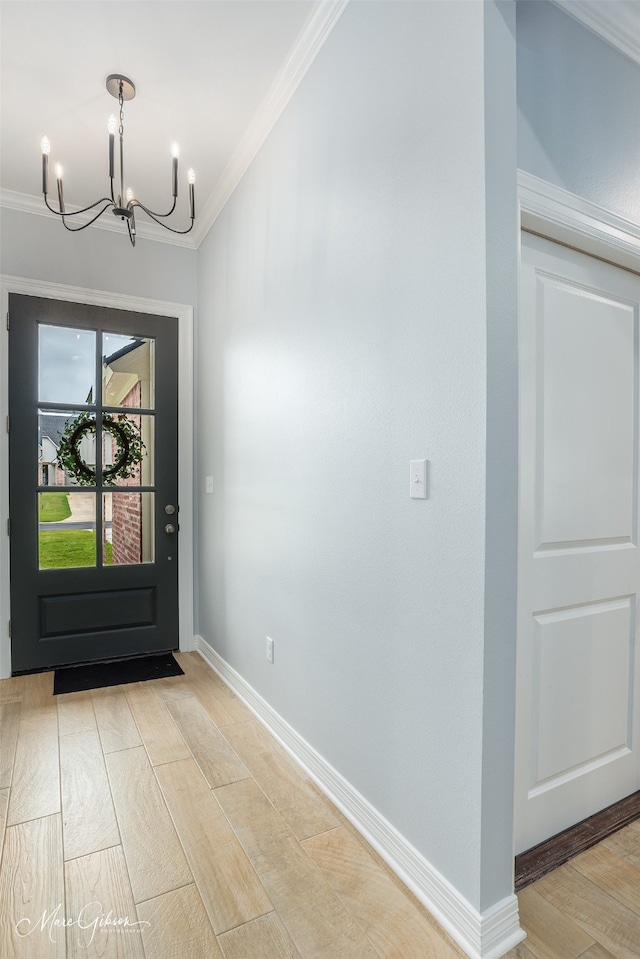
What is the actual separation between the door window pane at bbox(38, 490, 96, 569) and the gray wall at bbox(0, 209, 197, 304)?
1.27 meters

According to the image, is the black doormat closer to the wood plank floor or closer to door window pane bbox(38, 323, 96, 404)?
the wood plank floor

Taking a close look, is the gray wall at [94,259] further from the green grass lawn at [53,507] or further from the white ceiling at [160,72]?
the green grass lawn at [53,507]

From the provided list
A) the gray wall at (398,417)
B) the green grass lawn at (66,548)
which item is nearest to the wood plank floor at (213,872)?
the gray wall at (398,417)

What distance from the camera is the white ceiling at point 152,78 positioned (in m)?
1.86

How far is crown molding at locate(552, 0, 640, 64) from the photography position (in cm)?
152

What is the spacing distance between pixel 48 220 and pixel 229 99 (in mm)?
1446

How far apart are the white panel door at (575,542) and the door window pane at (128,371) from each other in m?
2.48

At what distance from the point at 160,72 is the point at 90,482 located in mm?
2072

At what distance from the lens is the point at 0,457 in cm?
297

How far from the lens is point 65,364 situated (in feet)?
10.2

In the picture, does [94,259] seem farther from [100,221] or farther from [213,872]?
[213,872]

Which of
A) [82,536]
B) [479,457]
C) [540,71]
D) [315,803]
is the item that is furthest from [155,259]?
[315,803]

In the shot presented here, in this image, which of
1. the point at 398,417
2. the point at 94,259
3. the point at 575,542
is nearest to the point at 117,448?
the point at 94,259

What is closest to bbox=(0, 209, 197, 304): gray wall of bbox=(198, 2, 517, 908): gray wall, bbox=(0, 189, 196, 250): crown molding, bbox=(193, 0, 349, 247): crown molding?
bbox=(0, 189, 196, 250): crown molding
